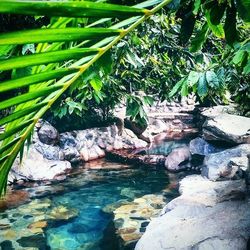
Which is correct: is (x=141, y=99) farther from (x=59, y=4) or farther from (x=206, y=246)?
(x=59, y=4)

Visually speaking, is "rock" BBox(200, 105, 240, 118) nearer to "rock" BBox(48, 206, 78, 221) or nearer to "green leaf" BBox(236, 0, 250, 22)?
"rock" BBox(48, 206, 78, 221)

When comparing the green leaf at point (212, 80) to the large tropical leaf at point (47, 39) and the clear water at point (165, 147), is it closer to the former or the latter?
the large tropical leaf at point (47, 39)

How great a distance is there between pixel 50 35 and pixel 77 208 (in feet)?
21.6

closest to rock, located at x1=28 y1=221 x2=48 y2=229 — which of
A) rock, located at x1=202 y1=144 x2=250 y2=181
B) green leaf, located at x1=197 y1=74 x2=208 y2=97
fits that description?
rock, located at x1=202 y1=144 x2=250 y2=181

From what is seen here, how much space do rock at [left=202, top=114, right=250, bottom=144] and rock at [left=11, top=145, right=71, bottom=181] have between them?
466 cm

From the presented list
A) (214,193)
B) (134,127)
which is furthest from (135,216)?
(134,127)

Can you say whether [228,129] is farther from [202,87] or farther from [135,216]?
[202,87]

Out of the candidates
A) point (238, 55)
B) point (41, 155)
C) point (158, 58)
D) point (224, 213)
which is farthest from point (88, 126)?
point (238, 55)

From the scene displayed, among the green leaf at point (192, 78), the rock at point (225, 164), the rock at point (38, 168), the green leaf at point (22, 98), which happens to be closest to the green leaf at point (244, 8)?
the green leaf at point (22, 98)

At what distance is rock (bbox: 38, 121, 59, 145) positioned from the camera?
10023 mm

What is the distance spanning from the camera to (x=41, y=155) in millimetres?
9172

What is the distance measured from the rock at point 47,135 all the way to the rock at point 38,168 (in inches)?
36.7

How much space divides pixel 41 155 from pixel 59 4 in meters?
9.16

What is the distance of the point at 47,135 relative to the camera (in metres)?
10.1
